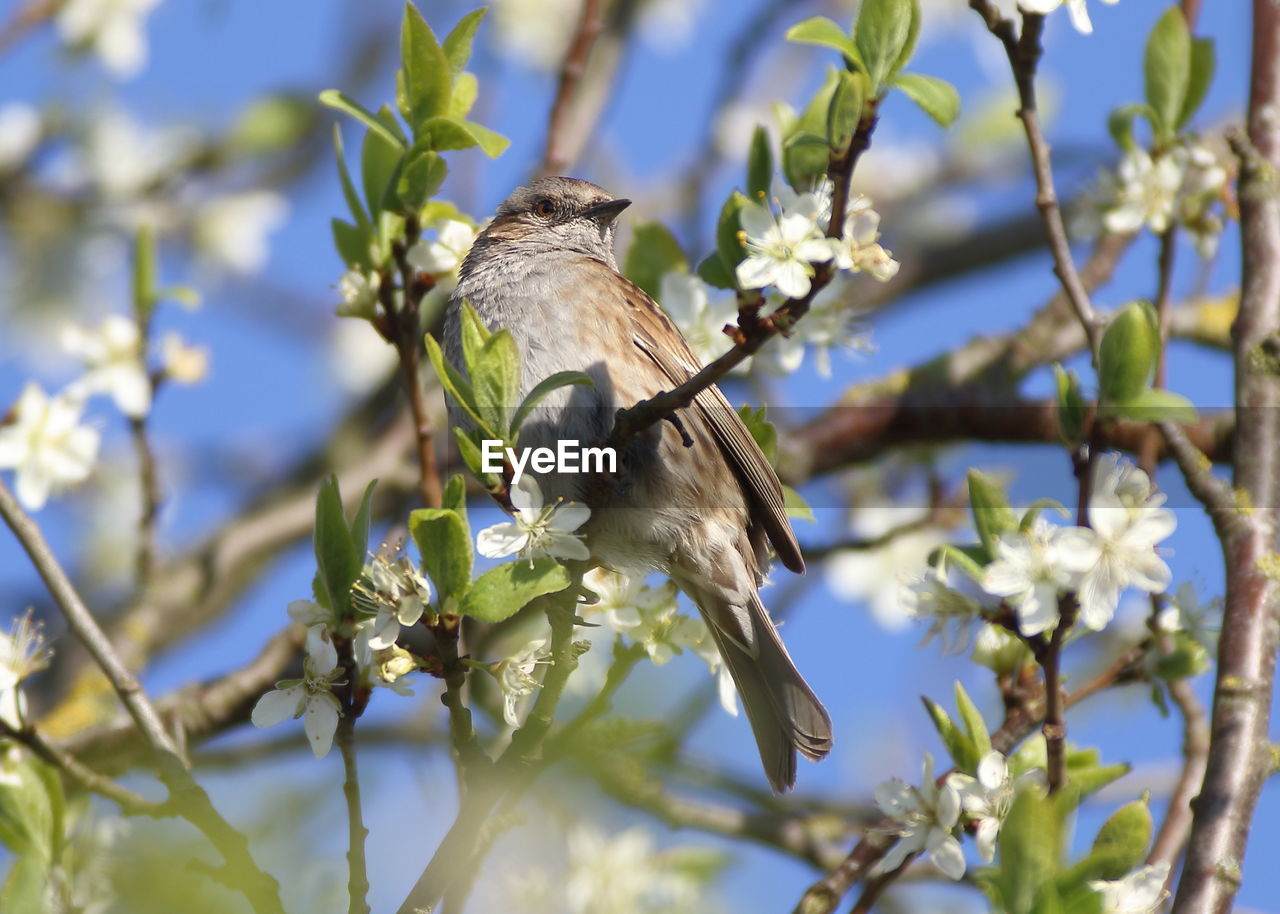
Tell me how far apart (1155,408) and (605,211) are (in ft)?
9.63

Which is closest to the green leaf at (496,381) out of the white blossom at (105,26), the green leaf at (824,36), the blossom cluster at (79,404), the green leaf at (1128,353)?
the green leaf at (824,36)

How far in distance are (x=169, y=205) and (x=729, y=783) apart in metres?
4.32

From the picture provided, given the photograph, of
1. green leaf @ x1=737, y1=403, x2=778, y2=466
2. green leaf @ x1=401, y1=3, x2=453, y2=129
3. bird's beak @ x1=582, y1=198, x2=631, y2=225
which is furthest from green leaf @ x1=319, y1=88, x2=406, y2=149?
bird's beak @ x1=582, y1=198, x2=631, y2=225

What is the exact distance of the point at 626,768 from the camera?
4.21 metres

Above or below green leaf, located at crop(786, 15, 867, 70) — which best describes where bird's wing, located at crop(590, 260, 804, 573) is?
below

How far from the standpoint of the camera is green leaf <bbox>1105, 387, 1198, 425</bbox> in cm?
257

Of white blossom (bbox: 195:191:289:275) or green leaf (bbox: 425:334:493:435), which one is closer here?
green leaf (bbox: 425:334:493:435)

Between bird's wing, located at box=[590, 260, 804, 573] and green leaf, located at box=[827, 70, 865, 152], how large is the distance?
3.76 feet

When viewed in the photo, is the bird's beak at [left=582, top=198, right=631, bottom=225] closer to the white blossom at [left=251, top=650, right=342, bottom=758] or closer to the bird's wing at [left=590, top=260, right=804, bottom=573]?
the bird's wing at [left=590, top=260, right=804, bottom=573]

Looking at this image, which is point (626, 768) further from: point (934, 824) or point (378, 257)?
point (378, 257)

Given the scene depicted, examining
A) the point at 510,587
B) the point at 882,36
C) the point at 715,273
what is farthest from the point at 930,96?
the point at 510,587

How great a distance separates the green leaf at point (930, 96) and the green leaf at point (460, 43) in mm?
1017

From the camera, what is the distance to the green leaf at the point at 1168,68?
3.88m

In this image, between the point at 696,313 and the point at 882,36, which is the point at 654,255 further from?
the point at 882,36
